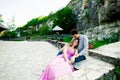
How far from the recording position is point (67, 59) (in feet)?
17.9

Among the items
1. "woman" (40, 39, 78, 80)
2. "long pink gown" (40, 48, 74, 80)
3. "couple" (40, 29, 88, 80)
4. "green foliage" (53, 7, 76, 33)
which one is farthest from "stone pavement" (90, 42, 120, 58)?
"green foliage" (53, 7, 76, 33)

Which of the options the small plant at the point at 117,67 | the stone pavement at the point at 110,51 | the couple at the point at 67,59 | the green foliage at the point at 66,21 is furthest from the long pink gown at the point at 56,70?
the green foliage at the point at 66,21

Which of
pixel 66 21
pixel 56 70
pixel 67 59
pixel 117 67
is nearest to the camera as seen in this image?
pixel 56 70

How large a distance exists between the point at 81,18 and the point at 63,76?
2646 cm

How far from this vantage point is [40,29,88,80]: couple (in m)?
4.68

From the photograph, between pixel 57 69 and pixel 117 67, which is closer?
pixel 57 69

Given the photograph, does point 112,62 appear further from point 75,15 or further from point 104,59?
point 75,15

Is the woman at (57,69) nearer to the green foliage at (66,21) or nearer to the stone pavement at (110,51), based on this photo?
the stone pavement at (110,51)

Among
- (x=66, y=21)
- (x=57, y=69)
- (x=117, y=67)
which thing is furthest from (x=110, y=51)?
(x=66, y=21)

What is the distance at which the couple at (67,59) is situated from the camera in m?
4.68

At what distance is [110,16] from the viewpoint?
1591cm

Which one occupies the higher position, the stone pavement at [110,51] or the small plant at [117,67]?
the stone pavement at [110,51]

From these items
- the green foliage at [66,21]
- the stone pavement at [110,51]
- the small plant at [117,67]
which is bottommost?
the small plant at [117,67]

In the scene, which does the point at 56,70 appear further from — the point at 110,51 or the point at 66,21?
the point at 66,21
